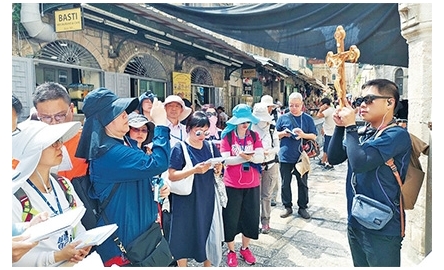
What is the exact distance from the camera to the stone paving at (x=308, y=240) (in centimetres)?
326

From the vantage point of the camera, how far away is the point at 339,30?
7.40 ft

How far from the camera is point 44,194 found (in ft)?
5.02

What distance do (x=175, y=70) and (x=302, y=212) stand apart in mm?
6445

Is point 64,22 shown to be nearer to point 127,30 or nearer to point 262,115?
point 127,30

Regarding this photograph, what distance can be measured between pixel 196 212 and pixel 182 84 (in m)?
7.37

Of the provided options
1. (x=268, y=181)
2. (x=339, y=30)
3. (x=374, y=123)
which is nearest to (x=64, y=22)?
(x=268, y=181)

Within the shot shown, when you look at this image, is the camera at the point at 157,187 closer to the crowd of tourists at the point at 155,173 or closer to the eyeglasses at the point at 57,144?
the crowd of tourists at the point at 155,173

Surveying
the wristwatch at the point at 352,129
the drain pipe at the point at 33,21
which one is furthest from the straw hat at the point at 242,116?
the drain pipe at the point at 33,21

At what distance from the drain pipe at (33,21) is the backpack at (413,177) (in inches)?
220

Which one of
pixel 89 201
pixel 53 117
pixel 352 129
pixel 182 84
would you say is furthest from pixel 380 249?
pixel 182 84

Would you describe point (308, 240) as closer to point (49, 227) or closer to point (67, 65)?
point (49, 227)

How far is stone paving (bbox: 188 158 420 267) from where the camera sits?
326 cm

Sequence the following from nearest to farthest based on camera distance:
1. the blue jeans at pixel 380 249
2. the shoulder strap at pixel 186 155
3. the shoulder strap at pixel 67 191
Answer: the shoulder strap at pixel 67 191, the blue jeans at pixel 380 249, the shoulder strap at pixel 186 155

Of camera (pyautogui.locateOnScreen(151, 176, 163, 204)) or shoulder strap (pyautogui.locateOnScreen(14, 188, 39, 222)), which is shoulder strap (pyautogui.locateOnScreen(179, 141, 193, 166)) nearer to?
camera (pyautogui.locateOnScreen(151, 176, 163, 204))
